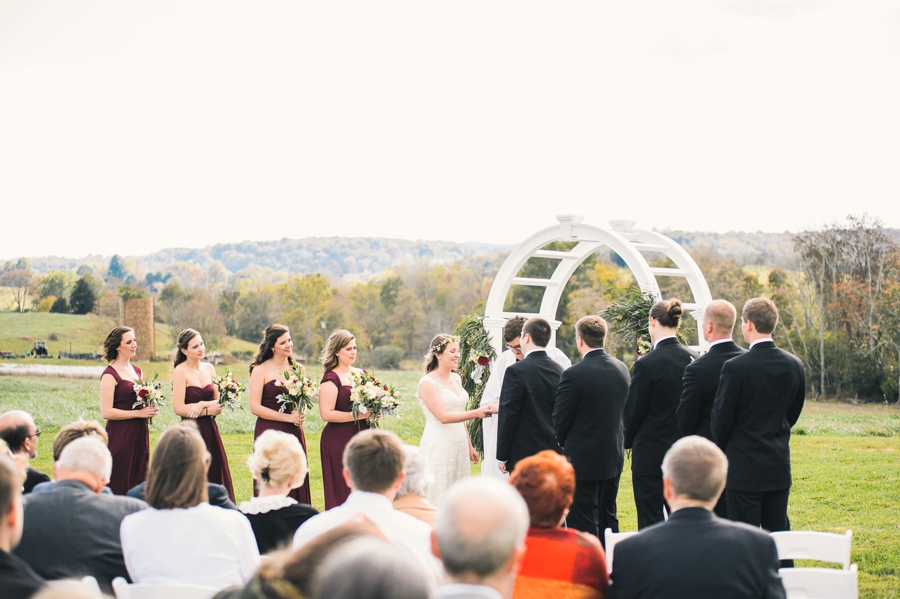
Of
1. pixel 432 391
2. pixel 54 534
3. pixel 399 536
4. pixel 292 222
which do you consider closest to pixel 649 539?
pixel 399 536

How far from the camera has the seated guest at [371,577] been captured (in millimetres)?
1421

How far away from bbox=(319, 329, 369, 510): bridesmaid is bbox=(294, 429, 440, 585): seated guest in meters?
3.22

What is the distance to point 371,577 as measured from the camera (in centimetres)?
143

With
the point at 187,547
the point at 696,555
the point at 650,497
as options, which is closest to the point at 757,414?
the point at 650,497

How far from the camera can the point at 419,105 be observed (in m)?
47.0

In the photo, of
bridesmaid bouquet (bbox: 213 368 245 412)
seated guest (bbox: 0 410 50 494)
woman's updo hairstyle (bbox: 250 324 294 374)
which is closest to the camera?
seated guest (bbox: 0 410 50 494)

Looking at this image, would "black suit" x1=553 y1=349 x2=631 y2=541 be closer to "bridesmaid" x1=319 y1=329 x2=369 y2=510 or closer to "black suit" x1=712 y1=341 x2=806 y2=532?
"black suit" x1=712 y1=341 x2=806 y2=532

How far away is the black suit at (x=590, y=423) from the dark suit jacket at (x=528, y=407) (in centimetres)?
22

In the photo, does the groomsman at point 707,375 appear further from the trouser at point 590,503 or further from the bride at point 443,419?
the bride at point 443,419

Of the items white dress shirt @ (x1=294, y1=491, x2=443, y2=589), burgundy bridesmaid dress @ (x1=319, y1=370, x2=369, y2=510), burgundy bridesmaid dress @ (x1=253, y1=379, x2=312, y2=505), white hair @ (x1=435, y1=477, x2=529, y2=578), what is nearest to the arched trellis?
burgundy bridesmaid dress @ (x1=319, y1=370, x2=369, y2=510)


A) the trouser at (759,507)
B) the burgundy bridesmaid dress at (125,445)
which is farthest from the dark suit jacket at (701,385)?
the burgundy bridesmaid dress at (125,445)

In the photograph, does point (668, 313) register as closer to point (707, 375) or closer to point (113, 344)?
point (707, 375)

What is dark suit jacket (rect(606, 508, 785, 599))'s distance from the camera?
264 cm

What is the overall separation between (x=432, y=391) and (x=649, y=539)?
3620mm
